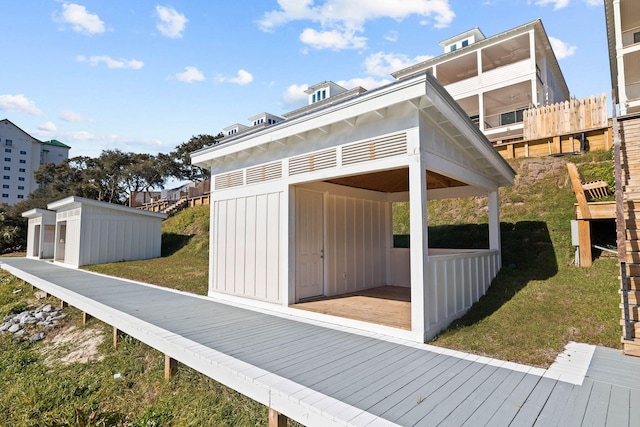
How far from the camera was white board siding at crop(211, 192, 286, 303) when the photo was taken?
6035 millimetres

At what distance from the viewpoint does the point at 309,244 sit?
641 centimetres

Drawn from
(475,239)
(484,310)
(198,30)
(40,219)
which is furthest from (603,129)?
(40,219)

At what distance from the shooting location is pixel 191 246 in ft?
53.2

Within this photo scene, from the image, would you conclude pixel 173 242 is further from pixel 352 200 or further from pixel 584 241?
pixel 584 241

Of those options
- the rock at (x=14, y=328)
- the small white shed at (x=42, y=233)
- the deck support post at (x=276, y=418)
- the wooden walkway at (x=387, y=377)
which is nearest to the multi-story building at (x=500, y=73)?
the wooden walkway at (x=387, y=377)

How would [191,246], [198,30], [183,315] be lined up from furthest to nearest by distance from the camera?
[191,246] → [198,30] → [183,315]

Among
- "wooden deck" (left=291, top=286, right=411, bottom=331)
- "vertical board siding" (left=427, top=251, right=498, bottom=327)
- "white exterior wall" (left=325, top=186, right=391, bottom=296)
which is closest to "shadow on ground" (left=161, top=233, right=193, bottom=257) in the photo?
"white exterior wall" (left=325, top=186, right=391, bottom=296)

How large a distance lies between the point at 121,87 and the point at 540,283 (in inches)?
418

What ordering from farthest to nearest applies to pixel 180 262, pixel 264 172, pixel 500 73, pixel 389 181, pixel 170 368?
1. pixel 500 73
2. pixel 180 262
3. pixel 389 181
4. pixel 264 172
5. pixel 170 368

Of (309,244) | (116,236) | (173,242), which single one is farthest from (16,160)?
(309,244)

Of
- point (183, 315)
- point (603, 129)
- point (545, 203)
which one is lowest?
point (183, 315)

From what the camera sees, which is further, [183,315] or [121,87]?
[121,87]

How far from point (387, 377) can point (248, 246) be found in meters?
4.10

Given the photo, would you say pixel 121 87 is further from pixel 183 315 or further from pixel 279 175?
pixel 183 315
